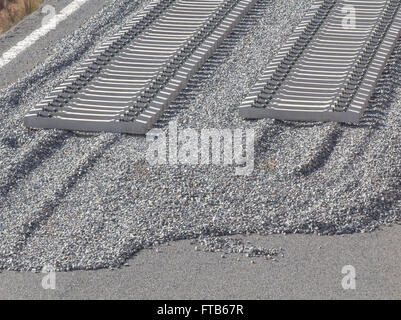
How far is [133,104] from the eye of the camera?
15.7 m

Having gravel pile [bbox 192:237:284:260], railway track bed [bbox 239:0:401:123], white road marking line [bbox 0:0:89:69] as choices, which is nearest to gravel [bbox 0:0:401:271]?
gravel pile [bbox 192:237:284:260]

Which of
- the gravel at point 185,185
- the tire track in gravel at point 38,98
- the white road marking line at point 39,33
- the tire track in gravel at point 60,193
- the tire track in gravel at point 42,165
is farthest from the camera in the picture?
the white road marking line at point 39,33

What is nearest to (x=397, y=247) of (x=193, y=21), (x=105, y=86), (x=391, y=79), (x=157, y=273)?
(x=157, y=273)

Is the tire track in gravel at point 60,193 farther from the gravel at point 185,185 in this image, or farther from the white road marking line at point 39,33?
the white road marking line at point 39,33

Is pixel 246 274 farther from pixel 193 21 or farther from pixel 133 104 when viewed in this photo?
pixel 193 21

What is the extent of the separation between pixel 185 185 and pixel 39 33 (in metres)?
7.17

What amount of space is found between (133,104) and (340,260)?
5.37 meters

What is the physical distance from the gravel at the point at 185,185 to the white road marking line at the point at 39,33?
1931 mm

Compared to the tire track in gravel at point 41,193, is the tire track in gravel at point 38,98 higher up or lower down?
lower down

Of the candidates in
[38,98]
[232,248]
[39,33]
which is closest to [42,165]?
[38,98]

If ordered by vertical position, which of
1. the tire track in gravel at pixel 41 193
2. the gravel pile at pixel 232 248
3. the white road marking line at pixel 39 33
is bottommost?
the white road marking line at pixel 39 33

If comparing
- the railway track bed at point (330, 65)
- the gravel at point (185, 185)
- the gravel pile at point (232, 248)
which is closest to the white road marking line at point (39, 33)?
the gravel at point (185, 185)

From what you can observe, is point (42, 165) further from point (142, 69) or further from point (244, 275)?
point (244, 275)

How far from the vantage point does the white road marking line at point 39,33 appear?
1803 cm
